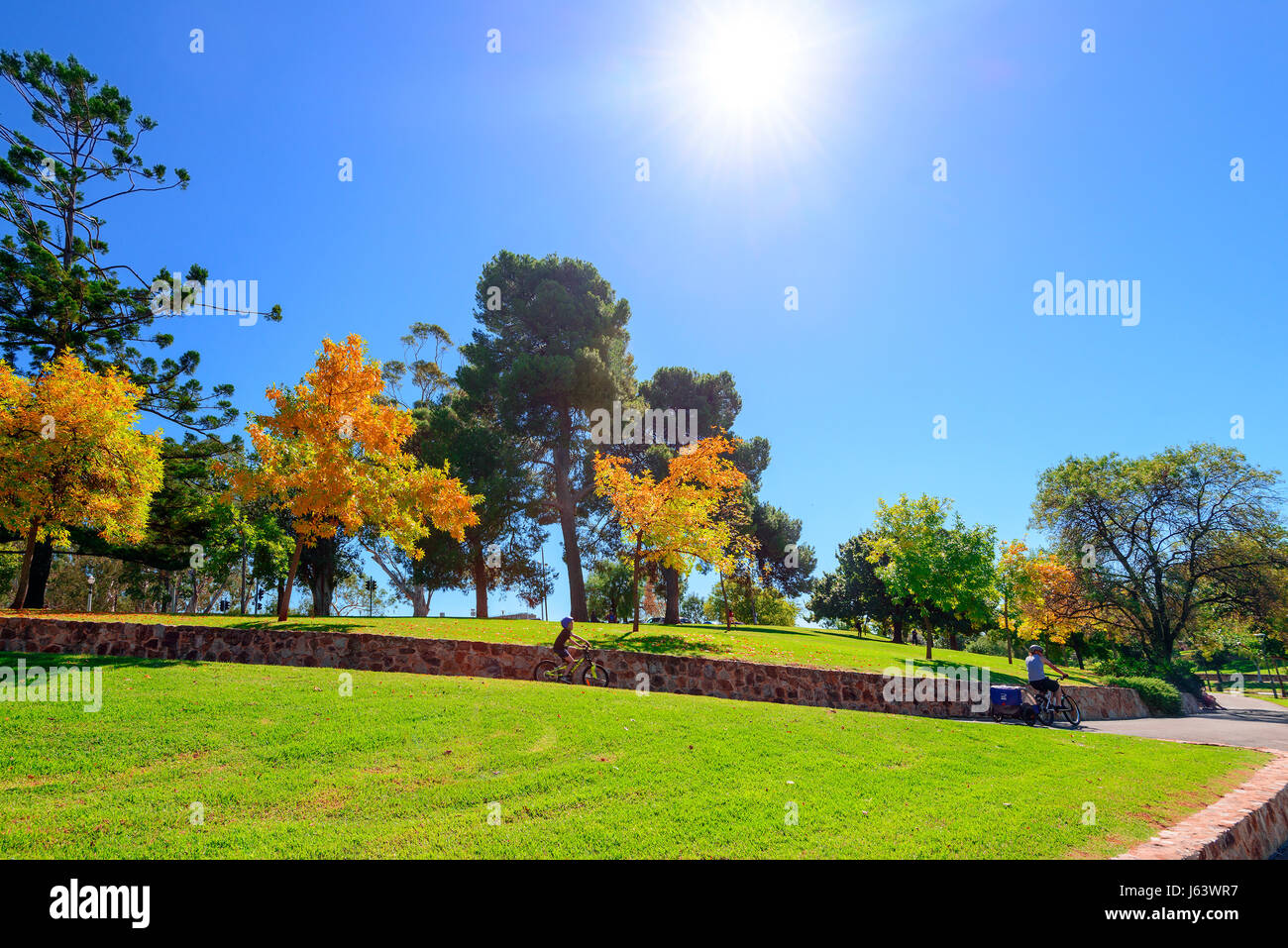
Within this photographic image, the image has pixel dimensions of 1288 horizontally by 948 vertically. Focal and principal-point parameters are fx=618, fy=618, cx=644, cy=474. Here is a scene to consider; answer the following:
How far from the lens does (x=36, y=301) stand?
86.9 feet

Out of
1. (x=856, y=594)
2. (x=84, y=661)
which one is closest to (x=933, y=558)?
(x=856, y=594)

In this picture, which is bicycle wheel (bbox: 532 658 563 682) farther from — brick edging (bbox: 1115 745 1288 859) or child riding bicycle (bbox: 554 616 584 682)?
brick edging (bbox: 1115 745 1288 859)

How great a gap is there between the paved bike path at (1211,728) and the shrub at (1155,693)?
0.64 meters

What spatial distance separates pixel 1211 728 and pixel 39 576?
4375 cm

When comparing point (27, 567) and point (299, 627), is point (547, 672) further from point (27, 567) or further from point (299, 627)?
point (27, 567)

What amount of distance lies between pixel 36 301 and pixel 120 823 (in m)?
31.1

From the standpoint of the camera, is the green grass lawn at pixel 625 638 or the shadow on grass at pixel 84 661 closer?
the shadow on grass at pixel 84 661

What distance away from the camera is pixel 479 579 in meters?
36.0

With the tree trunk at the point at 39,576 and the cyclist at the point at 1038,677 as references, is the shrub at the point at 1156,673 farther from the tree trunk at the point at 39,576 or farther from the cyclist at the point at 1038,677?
the tree trunk at the point at 39,576

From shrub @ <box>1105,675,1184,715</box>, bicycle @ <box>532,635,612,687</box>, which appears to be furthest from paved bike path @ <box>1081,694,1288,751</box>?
bicycle @ <box>532,635,612,687</box>

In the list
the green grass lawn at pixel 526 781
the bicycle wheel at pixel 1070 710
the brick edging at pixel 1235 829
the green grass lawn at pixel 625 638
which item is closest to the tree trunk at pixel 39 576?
the green grass lawn at pixel 625 638

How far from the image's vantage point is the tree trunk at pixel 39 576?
79.2 ft
